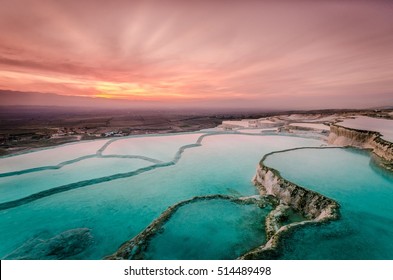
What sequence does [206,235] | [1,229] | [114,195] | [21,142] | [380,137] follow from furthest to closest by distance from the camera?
[21,142] → [380,137] → [114,195] → [1,229] → [206,235]

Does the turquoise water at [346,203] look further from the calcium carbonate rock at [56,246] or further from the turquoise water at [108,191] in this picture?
the calcium carbonate rock at [56,246]

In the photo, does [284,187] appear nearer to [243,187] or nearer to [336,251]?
[243,187]

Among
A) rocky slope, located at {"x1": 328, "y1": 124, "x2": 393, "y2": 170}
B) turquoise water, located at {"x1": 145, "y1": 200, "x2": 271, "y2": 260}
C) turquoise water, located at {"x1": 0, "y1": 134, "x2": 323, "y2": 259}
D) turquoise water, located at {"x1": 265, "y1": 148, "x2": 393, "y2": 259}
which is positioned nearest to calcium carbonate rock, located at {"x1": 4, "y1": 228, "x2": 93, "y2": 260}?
turquoise water, located at {"x1": 0, "y1": 134, "x2": 323, "y2": 259}

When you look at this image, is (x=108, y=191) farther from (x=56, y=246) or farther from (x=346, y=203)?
(x=346, y=203)

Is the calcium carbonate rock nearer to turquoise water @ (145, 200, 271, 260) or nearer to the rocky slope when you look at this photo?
turquoise water @ (145, 200, 271, 260)

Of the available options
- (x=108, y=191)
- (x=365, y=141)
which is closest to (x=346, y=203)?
(x=365, y=141)

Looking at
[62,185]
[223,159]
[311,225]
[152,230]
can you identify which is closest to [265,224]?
[311,225]
